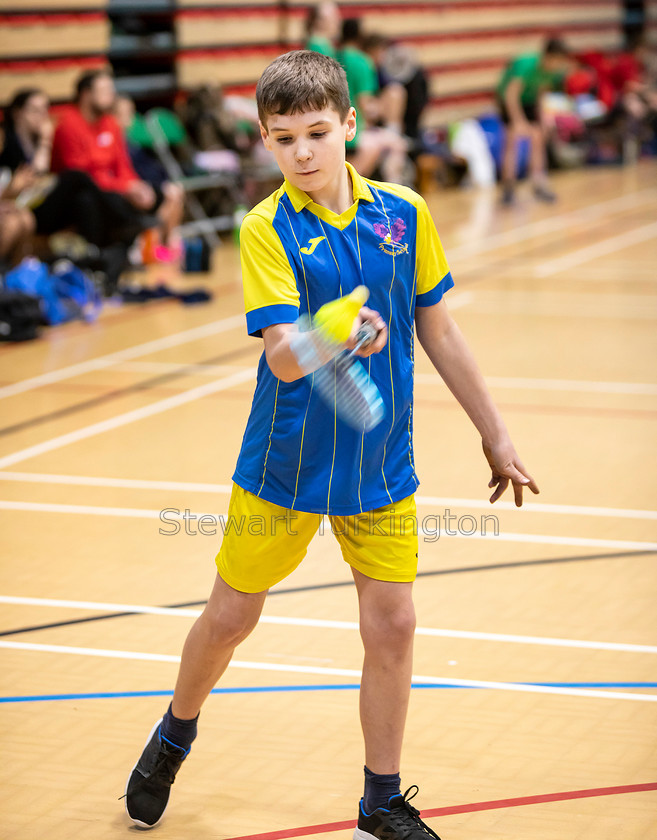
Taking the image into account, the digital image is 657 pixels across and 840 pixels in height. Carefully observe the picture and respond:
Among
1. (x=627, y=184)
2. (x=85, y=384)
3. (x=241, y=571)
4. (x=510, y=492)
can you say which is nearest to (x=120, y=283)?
(x=85, y=384)

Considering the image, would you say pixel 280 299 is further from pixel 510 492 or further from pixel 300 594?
pixel 510 492

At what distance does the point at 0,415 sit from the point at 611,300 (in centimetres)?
473

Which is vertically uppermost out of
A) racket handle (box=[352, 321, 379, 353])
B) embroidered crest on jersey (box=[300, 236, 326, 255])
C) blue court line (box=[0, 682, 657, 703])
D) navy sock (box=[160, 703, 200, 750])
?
embroidered crest on jersey (box=[300, 236, 326, 255])

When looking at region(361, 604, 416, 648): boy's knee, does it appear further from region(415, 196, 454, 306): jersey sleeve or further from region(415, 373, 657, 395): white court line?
region(415, 373, 657, 395): white court line

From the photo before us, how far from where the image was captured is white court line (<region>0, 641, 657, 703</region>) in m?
3.34

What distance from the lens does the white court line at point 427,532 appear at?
4461mm

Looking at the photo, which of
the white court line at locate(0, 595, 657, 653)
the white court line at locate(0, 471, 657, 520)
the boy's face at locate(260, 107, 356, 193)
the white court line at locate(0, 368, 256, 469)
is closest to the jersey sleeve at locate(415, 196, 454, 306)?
the boy's face at locate(260, 107, 356, 193)

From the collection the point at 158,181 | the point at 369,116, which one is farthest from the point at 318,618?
Result: the point at 369,116

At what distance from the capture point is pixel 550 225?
1270 cm

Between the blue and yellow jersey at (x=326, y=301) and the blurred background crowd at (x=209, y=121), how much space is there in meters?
5.68

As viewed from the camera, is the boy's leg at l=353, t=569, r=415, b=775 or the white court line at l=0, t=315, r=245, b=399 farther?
the white court line at l=0, t=315, r=245, b=399

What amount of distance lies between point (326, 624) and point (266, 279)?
1.67 m

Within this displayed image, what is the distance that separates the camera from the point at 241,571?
2.58 metres

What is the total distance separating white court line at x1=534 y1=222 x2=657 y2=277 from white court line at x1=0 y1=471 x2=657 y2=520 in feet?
18.0
